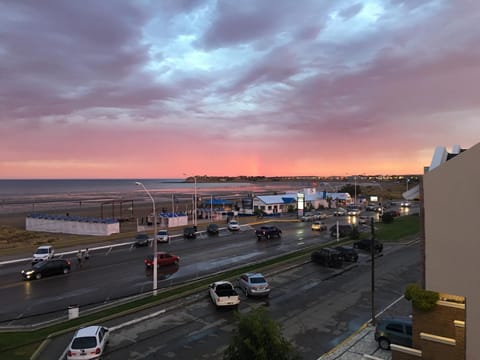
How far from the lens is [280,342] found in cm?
1147

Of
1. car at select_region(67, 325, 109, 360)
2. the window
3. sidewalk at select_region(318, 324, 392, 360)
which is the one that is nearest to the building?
sidewalk at select_region(318, 324, 392, 360)

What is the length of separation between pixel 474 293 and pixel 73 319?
19740 mm

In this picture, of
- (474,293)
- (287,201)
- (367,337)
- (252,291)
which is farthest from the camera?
(287,201)

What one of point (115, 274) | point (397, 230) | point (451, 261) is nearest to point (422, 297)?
point (451, 261)

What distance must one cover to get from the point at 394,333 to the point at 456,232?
291 inches

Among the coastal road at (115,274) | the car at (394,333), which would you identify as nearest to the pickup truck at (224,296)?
the coastal road at (115,274)

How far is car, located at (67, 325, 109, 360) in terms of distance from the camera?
14.7m

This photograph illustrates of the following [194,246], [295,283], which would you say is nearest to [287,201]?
[194,246]

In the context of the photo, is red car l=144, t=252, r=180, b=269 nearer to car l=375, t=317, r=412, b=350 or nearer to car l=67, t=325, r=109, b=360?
car l=67, t=325, r=109, b=360

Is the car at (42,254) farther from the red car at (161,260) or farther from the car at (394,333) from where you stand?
the car at (394,333)

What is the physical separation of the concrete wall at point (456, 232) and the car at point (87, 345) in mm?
13717

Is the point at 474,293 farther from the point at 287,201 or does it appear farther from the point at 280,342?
the point at 287,201

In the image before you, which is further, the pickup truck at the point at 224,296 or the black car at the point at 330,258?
the black car at the point at 330,258

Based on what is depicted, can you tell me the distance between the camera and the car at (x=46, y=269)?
28578 mm
